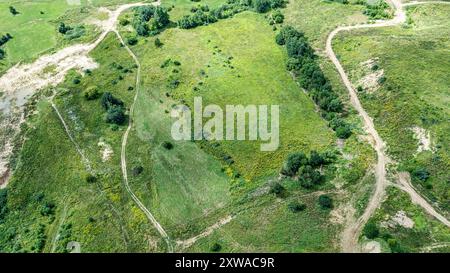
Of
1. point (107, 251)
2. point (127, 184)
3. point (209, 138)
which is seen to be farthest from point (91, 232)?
point (209, 138)

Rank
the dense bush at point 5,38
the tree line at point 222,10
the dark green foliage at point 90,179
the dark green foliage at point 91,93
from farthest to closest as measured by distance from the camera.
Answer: the dense bush at point 5,38 < the tree line at point 222,10 < the dark green foliage at point 91,93 < the dark green foliage at point 90,179

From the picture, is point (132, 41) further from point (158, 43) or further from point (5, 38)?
point (5, 38)

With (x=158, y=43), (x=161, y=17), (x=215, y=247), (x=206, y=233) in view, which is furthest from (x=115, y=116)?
(x=161, y=17)

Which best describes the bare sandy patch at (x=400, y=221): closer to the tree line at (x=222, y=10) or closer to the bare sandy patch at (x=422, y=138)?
the bare sandy patch at (x=422, y=138)

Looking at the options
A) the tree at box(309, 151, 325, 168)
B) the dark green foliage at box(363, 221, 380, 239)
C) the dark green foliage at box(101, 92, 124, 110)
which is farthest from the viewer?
the dark green foliage at box(101, 92, 124, 110)

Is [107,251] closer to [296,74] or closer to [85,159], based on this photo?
[85,159]

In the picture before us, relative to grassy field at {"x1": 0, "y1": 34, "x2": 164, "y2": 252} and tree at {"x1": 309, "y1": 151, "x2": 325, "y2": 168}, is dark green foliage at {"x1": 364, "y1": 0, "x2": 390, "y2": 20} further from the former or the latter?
grassy field at {"x1": 0, "y1": 34, "x2": 164, "y2": 252}

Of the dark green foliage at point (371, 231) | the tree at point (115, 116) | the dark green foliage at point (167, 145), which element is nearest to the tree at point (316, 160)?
the dark green foliage at point (371, 231)

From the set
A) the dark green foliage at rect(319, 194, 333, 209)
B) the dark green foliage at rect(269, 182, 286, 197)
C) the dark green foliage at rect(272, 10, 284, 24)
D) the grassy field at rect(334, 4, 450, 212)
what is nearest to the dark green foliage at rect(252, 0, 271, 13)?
the dark green foliage at rect(272, 10, 284, 24)
